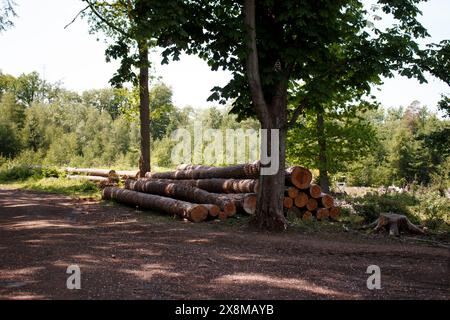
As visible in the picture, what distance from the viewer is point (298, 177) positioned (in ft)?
41.8

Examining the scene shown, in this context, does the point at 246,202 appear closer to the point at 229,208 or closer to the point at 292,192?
the point at 229,208

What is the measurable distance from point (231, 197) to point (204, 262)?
5825mm

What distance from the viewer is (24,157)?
41219 millimetres

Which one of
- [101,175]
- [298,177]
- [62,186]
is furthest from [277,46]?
[101,175]

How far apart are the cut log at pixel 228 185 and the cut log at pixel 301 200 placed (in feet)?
4.18

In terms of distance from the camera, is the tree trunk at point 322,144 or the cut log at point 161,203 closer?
the cut log at point 161,203

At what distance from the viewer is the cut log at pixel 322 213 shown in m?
12.9

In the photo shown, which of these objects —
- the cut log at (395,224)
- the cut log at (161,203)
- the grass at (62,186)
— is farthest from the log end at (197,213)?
the grass at (62,186)

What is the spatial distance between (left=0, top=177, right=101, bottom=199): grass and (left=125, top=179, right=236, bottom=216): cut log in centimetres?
352

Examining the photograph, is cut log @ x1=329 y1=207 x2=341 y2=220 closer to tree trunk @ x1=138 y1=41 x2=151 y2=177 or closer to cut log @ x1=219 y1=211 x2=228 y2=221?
cut log @ x1=219 y1=211 x2=228 y2=221

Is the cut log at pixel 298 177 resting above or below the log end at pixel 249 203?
above

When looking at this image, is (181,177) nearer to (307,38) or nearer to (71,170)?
(307,38)

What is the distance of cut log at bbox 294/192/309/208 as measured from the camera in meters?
12.7

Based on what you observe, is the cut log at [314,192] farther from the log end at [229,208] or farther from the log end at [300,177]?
the log end at [229,208]
